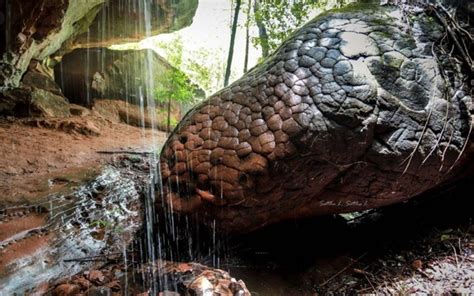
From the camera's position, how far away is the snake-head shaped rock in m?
2.96

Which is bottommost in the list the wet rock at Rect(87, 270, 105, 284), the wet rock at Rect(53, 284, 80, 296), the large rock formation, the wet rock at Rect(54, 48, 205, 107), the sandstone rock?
the wet rock at Rect(53, 284, 80, 296)

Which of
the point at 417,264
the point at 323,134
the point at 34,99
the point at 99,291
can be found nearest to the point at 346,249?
the point at 417,264

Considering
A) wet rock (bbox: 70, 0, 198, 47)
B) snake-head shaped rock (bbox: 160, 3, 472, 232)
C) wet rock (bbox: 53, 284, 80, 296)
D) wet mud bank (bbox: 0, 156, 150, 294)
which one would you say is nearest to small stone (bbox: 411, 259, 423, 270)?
snake-head shaped rock (bbox: 160, 3, 472, 232)

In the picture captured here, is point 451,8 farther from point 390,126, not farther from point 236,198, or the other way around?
point 236,198

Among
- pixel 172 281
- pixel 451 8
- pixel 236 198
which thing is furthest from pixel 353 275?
pixel 451 8

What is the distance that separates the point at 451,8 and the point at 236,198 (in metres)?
3.29

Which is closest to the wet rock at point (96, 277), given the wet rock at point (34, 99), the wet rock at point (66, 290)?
the wet rock at point (66, 290)

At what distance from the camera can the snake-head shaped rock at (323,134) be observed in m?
2.96

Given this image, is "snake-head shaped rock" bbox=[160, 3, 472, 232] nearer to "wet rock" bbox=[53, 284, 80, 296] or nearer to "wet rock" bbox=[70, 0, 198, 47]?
"wet rock" bbox=[53, 284, 80, 296]

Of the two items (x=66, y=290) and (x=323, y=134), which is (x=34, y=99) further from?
(x=323, y=134)

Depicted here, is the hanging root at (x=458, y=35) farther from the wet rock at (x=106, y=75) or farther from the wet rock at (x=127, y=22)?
the wet rock at (x=127, y=22)

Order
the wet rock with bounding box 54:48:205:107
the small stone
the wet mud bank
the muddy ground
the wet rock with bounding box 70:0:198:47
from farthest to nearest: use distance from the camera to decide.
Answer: the wet rock with bounding box 54:48:205:107, the wet rock with bounding box 70:0:198:47, the small stone, the muddy ground, the wet mud bank

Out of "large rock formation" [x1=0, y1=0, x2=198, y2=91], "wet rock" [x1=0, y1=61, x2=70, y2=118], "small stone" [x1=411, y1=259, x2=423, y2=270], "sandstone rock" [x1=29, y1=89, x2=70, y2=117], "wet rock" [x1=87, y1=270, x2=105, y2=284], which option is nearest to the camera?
"wet rock" [x1=87, y1=270, x2=105, y2=284]

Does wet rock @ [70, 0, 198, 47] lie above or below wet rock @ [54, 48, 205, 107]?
above
